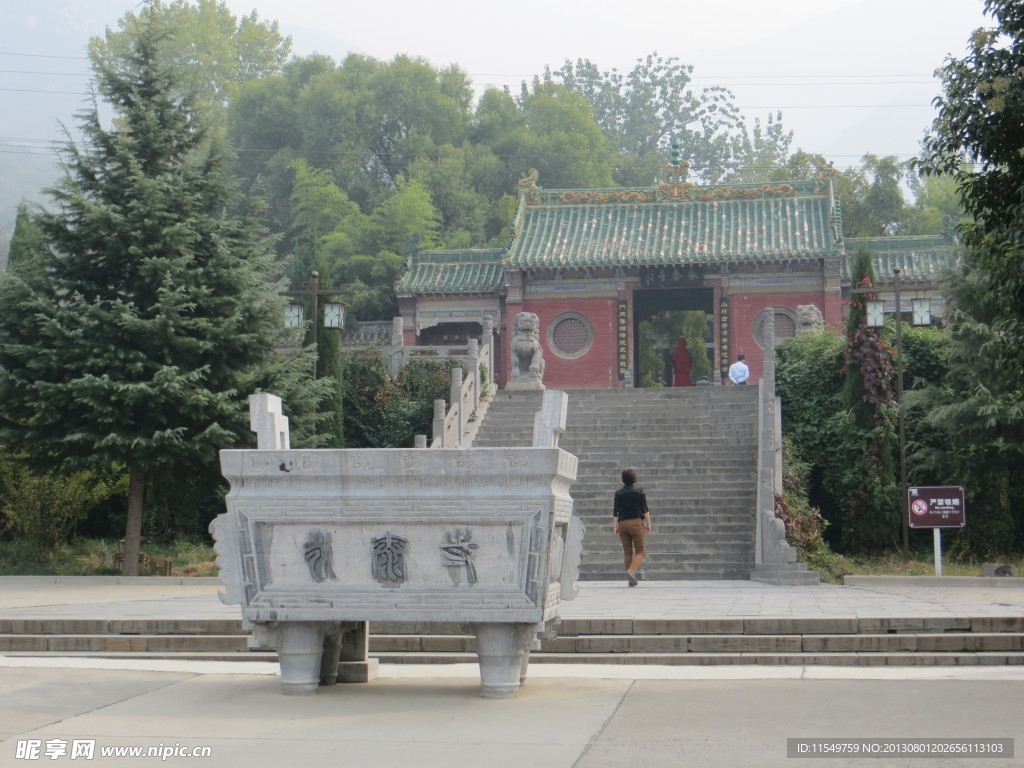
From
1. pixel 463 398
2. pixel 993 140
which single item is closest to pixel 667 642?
pixel 993 140

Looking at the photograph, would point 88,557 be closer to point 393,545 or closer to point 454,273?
point 393,545

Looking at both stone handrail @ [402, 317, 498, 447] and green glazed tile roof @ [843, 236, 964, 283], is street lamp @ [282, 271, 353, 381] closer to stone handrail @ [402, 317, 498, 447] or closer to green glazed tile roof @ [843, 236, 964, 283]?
stone handrail @ [402, 317, 498, 447]

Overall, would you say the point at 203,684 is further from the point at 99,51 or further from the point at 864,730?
the point at 99,51

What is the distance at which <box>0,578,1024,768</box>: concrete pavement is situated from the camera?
535 centimetres

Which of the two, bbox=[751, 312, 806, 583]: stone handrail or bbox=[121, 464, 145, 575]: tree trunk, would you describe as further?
bbox=[121, 464, 145, 575]: tree trunk

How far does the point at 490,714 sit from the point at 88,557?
43.7ft

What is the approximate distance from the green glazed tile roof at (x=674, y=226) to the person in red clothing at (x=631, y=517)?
15588 millimetres

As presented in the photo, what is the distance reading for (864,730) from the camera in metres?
5.65

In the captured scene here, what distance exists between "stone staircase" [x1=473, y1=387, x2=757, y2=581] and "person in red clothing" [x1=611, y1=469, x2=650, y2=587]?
64.8 inches

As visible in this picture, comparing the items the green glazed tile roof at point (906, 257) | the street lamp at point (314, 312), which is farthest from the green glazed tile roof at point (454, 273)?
the street lamp at point (314, 312)

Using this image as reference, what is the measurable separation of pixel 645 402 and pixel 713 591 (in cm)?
810

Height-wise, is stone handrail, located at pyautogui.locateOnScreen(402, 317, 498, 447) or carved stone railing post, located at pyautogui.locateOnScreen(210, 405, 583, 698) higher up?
stone handrail, located at pyautogui.locateOnScreen(402, 317, 498, 447)

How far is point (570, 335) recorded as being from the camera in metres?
29.1

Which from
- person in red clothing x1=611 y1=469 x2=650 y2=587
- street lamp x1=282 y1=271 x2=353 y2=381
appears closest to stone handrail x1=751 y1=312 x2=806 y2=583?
person in red clothing x1=611 y1=469 x2=650 y2=587
